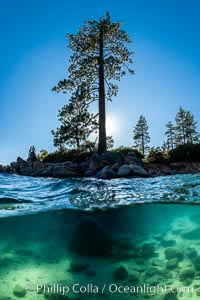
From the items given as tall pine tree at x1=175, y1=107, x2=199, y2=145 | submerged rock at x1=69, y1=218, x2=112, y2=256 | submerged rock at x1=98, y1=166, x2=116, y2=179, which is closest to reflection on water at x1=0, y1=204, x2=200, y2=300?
submerged rock at x1=69, y1=218, x2=112, y2=256

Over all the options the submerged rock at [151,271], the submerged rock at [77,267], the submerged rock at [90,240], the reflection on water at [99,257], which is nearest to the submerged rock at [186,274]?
the reflection on water at [99,257]

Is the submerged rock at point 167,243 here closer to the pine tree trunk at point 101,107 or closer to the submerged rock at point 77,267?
the submerged rock at point 77,267

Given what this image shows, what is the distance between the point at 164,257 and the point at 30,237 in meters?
3.73

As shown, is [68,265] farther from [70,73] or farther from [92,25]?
[92,25]

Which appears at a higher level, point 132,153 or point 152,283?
point 132,153

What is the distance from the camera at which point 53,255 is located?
19.4 feet

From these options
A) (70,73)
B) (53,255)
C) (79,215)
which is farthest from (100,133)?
(53,255)

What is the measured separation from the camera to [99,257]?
555 centimetres

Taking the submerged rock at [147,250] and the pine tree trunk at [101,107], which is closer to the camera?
the submerged rock at [147,250]

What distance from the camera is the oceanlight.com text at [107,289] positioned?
4383 millimetres

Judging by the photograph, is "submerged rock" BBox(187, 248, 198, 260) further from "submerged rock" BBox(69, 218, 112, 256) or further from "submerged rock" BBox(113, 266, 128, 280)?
"submerged rock" BBox(69, 218, 112, 256)

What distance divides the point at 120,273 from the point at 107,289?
14.0 inches

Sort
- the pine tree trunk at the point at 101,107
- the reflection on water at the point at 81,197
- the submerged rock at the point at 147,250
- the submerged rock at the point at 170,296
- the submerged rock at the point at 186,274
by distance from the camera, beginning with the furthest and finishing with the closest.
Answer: the pine tree trunk at the point at 101,107 → the reflection on water at the point at 81,197 → the submerged rock at the point at 147,250 → the submerged rock at the point at 186,274 → the submerged rock at the point at 170,296

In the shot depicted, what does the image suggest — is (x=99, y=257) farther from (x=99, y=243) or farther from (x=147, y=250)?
(x=147, y=250)
